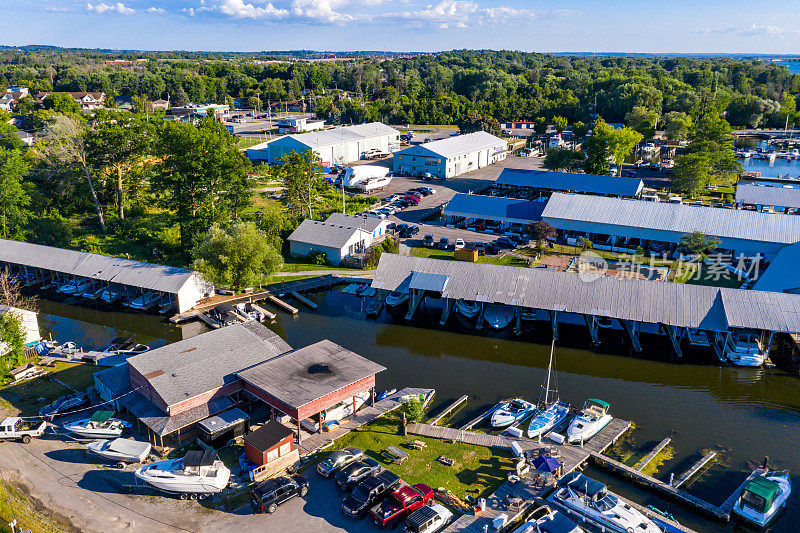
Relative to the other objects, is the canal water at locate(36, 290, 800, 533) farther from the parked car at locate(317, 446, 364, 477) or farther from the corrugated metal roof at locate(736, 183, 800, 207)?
the corrugated metal roof at locate(736, 183, 800, 207)

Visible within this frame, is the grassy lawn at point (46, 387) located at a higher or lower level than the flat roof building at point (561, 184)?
lower

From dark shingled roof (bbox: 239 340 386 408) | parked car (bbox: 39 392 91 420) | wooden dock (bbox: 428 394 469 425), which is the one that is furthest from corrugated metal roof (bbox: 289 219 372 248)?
parked car (bbox: 39 392 91 420)

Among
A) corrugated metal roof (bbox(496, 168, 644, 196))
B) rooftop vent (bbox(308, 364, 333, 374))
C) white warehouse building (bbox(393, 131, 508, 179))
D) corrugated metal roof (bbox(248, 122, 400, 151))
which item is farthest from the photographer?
corrugated metal roof (bbox(248, 122, 400, 151))

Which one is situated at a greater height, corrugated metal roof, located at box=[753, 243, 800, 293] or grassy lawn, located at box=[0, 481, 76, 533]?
corrugated metal roof, located at box=[753, 243, 800, 293]

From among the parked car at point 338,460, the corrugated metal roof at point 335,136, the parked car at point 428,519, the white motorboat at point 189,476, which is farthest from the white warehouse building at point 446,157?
the parked car at point 428,519

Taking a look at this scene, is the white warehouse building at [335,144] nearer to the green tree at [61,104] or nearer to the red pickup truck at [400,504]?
the green tree at [61,104]

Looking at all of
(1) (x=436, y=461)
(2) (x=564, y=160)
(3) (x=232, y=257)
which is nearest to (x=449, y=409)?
(1) (x=436, y=461)
